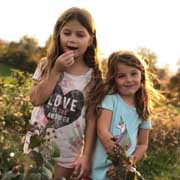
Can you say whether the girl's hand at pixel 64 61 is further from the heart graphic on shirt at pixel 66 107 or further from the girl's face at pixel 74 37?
the heart graphic on shirt at pixel 66 107

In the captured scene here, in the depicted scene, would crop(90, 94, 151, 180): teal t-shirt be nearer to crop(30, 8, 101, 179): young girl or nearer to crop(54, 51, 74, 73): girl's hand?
crop(30, 8, 101, 179): young girl

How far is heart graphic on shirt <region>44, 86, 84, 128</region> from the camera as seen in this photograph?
10.2ft

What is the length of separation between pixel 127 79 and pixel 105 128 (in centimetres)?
32

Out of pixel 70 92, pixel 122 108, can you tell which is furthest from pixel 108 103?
pixel 70 92

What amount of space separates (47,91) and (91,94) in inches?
10.1

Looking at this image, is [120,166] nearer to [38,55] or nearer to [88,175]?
[88,175]

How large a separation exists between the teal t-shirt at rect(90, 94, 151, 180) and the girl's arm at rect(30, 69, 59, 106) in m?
0.31

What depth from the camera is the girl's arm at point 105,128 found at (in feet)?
9.85

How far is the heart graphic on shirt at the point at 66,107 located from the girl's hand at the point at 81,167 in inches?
8.9

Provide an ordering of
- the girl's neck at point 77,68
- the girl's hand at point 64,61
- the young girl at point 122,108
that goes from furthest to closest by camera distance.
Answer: the girl's neck at point 77,68 < the young girl at point 122,108 < the girl's hand at point 64,61

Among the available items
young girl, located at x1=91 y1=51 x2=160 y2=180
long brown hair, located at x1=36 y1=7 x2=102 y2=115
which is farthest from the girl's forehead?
long brown hair, located at x1=36 y1=7 x2=102 y2=115

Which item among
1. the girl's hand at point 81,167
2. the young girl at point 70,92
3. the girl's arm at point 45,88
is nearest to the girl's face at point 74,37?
the young girl at point 70,92

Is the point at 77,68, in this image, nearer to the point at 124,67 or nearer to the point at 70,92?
the point at 70,92

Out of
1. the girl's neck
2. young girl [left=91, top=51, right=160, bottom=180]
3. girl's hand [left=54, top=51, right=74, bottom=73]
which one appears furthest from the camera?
the girl's neck
